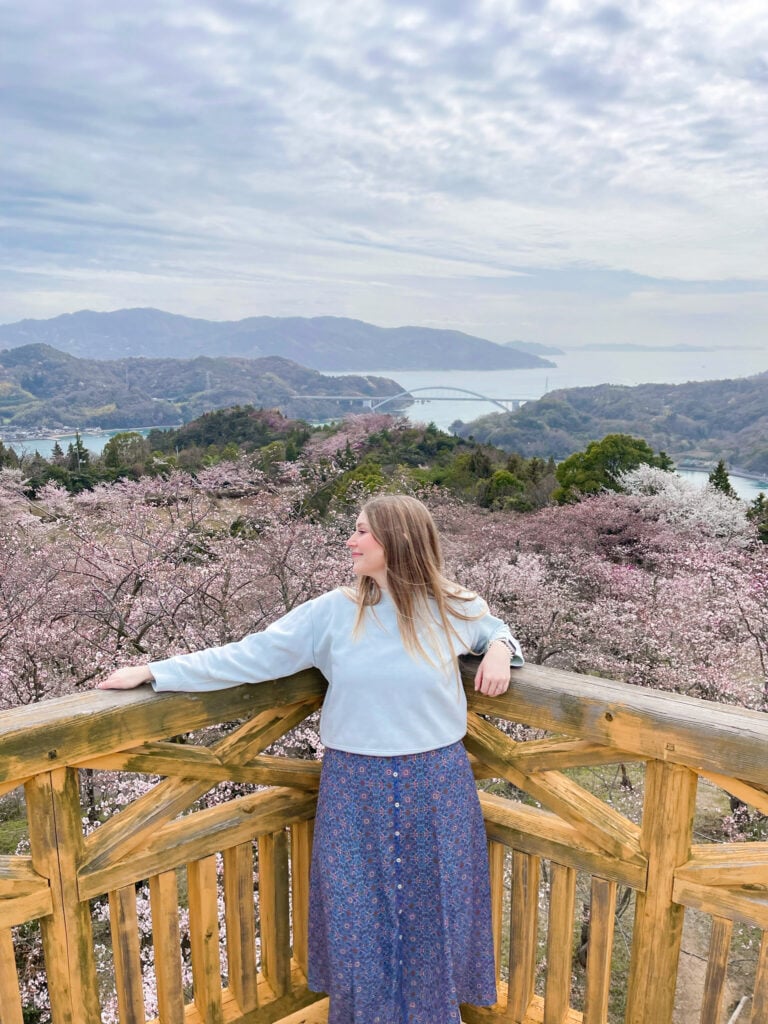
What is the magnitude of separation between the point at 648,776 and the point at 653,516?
46.8ft

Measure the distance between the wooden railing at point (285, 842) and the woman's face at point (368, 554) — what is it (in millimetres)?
311

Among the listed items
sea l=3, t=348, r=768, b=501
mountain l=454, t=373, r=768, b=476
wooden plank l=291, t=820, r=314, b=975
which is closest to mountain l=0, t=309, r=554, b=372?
sea l=3, t=348, r=768, b=501

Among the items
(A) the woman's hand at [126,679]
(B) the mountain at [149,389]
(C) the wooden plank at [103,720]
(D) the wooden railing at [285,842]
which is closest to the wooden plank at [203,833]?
(D) the wooden railing at [285,842]

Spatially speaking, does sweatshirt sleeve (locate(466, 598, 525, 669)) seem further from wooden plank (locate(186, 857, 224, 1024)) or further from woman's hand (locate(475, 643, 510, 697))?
wooden plank (locate(186, 857, 224, 1024))

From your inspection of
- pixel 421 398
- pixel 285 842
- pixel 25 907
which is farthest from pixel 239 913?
pixel 421 398

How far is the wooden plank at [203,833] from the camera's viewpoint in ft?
5.03

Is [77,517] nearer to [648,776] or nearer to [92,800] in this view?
[92,800]

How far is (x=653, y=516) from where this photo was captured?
14805 millimetres

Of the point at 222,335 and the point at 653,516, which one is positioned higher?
the point at 222,335

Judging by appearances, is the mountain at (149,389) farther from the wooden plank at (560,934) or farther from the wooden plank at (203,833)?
the wooden plank at (560,934)

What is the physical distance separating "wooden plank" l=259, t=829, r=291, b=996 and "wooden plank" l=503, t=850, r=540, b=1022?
0.64 metres

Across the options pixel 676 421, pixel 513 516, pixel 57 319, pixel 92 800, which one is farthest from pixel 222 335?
pixel 92 800

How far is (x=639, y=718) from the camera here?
154cm

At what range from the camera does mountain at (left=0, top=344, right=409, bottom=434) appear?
3656cm
